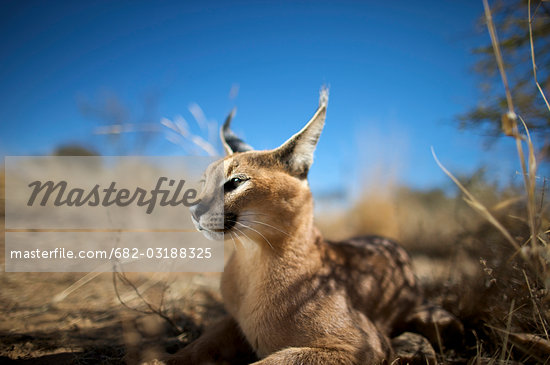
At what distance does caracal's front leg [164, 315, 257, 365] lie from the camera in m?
2.27

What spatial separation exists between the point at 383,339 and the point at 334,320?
0.50m

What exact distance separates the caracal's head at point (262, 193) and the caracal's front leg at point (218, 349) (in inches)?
33.4

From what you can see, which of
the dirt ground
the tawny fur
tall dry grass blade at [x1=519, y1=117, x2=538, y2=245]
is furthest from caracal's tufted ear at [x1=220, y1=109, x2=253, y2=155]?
tall dry grass blade at [x1=519, y1=117, x2=538, y2=245]

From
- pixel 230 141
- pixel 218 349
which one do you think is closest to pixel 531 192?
pixel 218 349

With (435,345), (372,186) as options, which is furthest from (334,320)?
(372,186)

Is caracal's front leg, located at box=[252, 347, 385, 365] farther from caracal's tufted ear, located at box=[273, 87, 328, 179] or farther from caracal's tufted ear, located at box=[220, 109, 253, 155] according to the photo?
caracal's tufted ear, located at box=[220, 109, 253, 155]

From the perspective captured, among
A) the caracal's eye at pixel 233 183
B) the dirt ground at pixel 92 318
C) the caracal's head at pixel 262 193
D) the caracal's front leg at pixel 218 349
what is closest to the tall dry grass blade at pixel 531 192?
the caracal's head at pixel 262 193

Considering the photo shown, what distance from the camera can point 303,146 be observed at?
8.07 ft

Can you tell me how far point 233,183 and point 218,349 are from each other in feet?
4.52

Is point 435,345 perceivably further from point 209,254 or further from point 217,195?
point 209,254

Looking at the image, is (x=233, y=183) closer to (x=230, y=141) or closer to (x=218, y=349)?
(x=230, y=141)

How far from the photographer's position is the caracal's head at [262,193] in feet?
7.20

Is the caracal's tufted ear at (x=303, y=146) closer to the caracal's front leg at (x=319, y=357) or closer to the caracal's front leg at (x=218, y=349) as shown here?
the caracal's front leg at (x=319, y=357)

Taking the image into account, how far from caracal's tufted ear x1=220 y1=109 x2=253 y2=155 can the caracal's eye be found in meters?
0.77
